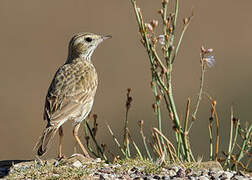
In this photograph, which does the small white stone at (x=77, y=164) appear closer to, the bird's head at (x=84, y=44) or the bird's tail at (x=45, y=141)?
the bird's tail at (x=45, y=141)

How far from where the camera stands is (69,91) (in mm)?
8781

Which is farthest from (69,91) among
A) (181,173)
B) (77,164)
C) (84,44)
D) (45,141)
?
(181,173)

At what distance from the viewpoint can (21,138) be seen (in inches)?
776

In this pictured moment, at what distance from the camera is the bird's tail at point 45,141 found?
785cm

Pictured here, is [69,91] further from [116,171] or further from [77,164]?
[116,171]

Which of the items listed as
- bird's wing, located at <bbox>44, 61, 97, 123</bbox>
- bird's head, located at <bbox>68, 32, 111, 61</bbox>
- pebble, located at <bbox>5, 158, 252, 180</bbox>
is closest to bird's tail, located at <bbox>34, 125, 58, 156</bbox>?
bird's wing, located at <bbox>44, 61, 97, 123</bbox>

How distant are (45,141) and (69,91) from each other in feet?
3.40

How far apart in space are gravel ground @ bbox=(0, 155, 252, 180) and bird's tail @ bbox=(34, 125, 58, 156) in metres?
0.35

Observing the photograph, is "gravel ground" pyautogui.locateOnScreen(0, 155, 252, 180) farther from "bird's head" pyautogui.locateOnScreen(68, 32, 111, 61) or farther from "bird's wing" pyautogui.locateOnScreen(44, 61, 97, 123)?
"bird's head" pyautogui.locateOnScreen(68, 32, 111, 61)

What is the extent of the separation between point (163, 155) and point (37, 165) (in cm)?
139

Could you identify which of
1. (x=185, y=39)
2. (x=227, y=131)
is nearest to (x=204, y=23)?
(x=185, y=39)

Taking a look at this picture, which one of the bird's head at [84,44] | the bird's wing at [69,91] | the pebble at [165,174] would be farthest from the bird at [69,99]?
the pebble at [165,174]

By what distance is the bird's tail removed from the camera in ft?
25.7

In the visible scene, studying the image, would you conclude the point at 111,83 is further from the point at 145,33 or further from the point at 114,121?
the point at 145,33
